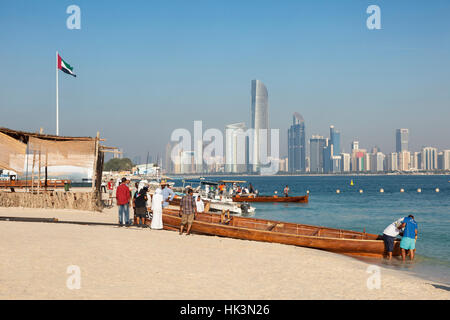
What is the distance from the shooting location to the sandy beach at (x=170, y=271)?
876cm

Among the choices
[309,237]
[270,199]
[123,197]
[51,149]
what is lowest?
[270,199]

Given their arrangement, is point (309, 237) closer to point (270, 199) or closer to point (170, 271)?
point (170, 271)

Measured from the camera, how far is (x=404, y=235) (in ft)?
53.4

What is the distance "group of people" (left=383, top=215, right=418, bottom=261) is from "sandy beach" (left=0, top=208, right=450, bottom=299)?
248 centimetres

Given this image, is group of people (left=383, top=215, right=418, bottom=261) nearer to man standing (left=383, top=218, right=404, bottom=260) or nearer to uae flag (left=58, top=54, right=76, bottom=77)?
man standing (left=383, top=218, right=404, bottom=260)

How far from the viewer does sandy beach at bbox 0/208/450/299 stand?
8758 millimetres

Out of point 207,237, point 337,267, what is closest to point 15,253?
point 207,237

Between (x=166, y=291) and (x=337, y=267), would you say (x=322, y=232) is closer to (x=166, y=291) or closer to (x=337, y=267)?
(x=337, y=267)

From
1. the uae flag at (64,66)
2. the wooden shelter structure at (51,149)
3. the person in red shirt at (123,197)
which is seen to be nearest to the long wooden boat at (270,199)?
the uae flag at (64,66)

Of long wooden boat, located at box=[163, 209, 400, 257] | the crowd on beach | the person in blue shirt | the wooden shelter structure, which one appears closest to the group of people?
the person in blue shirt

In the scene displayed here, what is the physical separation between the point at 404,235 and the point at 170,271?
9.69 m

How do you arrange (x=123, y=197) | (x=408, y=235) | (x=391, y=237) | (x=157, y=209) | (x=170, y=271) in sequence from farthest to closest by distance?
(x=157, y=209) → (x=123, y=197) → (x=391, y=237) → (x=408, y=235) → (x=170, y=271)

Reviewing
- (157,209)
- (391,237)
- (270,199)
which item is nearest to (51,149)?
(157,209)
